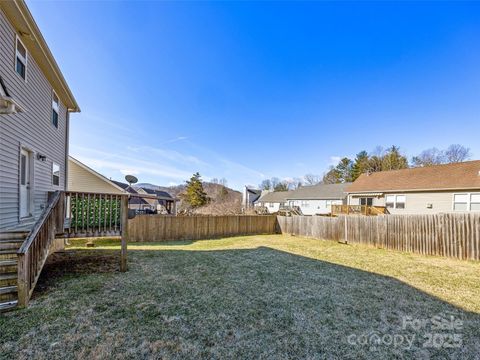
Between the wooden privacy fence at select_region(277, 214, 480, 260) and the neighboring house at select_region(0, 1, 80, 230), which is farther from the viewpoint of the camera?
the wooden privacy fence at select_region(277, 214, 480, 260)

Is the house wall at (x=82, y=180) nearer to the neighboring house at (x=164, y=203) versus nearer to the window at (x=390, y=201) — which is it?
the neighboring house at (x=164, y=203)

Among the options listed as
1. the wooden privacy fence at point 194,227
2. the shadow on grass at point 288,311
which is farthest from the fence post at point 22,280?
the wooden privacy fence at point 194,227

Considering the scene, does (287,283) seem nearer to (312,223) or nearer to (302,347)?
(302,347)

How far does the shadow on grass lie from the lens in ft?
9.08

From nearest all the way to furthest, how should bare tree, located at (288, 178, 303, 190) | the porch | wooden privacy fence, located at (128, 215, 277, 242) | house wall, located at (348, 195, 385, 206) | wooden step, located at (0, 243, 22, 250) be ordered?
the porch → wooden step, located at (0, 243, 22, 250) → wooden privacy fence, located at (128, 215, 277, 242) → house wall, located at (348, 195, 385, 206) → bare tree, located at (288, 178, 303, 190)

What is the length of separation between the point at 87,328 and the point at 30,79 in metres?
6.14

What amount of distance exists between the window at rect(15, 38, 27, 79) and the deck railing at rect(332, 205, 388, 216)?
18.5m

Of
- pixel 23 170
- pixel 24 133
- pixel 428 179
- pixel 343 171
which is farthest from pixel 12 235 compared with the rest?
pixel 343 171

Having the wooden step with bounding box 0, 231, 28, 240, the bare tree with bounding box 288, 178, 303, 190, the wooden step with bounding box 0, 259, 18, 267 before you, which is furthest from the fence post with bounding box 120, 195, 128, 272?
the bare tree with bounding box 288, 178, 303, 190

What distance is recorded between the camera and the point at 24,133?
17.5ft

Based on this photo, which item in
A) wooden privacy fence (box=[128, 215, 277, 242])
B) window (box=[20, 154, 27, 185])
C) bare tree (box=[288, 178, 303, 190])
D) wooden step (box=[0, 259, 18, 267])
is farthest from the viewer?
bare tree (box=[288, 178, 303, 190])

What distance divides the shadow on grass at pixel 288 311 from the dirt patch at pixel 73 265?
0.03 m

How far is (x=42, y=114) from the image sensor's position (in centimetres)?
645

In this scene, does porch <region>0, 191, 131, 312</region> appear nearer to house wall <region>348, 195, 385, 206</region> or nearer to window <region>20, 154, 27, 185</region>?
window <region>20, 154, 27, 185</region>
